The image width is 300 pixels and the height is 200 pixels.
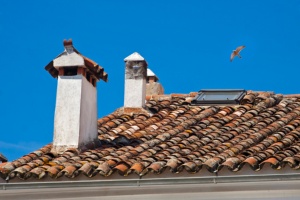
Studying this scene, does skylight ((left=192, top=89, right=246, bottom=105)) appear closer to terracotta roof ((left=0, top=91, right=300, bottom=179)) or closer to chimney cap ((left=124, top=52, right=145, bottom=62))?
terracotta roof ((left=0, top=91, right=300, bottom=179))

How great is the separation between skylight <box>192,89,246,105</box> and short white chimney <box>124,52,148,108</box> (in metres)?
0.93

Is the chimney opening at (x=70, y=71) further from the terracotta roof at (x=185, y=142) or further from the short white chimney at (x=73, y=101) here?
the terracotta roof at (x=185, y=142)

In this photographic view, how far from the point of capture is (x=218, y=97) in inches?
688

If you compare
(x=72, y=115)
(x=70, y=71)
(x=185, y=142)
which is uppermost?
(x=70, y=71)

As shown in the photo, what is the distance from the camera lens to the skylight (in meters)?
17.0

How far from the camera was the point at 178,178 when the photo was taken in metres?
13.1

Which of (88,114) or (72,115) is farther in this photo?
(88,114)

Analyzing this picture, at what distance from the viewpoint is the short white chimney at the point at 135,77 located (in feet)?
56.3

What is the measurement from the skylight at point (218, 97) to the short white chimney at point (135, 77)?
93 centimetres

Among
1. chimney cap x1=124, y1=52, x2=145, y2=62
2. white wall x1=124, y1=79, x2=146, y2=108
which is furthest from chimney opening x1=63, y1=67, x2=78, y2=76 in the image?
chimney cap x1=124, y1=52, x2=145, y2=62

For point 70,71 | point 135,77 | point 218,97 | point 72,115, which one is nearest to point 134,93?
point 135,77

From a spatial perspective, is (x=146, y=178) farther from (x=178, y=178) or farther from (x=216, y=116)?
(x=216, y=116)

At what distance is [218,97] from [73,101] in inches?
128

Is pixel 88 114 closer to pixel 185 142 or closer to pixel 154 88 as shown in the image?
pixel 185 142
